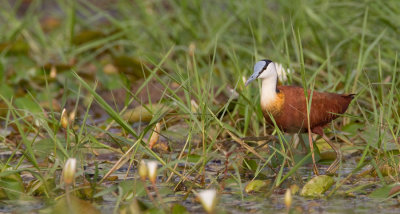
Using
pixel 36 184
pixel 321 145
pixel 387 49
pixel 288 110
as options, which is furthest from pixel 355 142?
pixel 36 184

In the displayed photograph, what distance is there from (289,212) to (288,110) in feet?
2.95

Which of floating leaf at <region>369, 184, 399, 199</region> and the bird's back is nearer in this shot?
floating leaf at <region>369, 184, 399, 199</region>

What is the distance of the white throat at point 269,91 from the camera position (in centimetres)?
336

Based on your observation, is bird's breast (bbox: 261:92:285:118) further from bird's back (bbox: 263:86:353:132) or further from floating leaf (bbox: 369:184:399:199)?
floating leaf (bbox: 369:184:399:199)

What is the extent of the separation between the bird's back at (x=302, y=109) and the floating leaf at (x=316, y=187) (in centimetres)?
51

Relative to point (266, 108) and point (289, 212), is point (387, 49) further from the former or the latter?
point (289, 212)

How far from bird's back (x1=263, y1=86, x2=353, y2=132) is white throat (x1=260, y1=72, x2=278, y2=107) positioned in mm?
37

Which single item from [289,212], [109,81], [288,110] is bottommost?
[289,212]

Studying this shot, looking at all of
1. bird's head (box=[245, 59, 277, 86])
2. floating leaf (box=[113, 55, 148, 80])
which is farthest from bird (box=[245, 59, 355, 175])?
floating leaf (box=[113, 55, 148, 80])

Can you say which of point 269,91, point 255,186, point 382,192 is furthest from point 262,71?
point 382,192

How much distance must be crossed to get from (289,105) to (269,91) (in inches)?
4.5

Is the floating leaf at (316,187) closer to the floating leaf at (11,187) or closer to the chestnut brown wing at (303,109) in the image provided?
the chestnut brown wing at (303,109)

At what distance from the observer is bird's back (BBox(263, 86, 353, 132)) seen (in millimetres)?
3355

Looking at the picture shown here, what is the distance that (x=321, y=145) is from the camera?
384 centimetres
